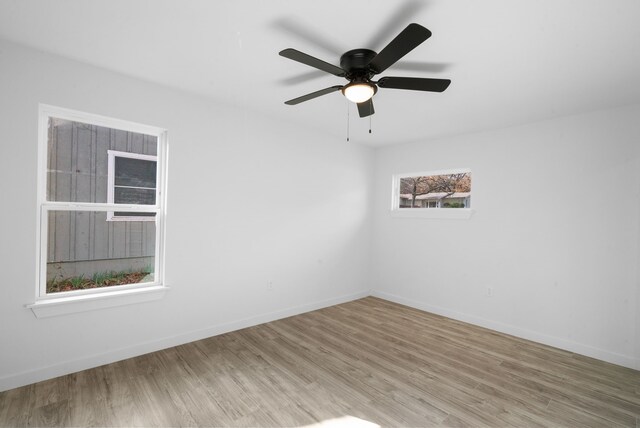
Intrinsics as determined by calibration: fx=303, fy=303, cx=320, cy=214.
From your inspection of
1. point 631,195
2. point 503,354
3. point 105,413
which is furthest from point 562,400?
point 105,413

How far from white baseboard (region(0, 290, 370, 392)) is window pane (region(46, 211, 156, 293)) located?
23.0 inches

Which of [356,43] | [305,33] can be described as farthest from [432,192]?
[305,33]

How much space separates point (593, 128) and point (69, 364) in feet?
17.2

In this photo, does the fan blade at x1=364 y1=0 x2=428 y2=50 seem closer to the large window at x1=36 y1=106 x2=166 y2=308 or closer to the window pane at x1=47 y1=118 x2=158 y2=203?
the large window at x1=36 y1=106 x2=166 y2=308

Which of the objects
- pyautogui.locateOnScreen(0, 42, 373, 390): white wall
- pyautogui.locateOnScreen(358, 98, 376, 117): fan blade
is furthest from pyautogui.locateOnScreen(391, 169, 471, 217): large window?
pyautogui.locateOnScreen(358, 98, 376, 117): fan blade

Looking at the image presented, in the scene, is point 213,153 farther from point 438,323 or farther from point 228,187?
point 438,323

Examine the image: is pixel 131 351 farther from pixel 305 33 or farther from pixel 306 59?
pixel 305 33

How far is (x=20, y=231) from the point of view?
2.22 m

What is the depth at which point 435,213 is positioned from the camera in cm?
428

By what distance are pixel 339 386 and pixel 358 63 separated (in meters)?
2.41

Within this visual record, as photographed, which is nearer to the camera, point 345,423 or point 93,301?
point 345,423

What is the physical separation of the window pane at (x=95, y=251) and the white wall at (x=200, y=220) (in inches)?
7.2

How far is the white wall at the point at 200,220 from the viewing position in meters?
2.21

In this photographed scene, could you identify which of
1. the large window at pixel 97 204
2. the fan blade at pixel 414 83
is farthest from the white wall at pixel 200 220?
the fan blade at pixel 414 83
